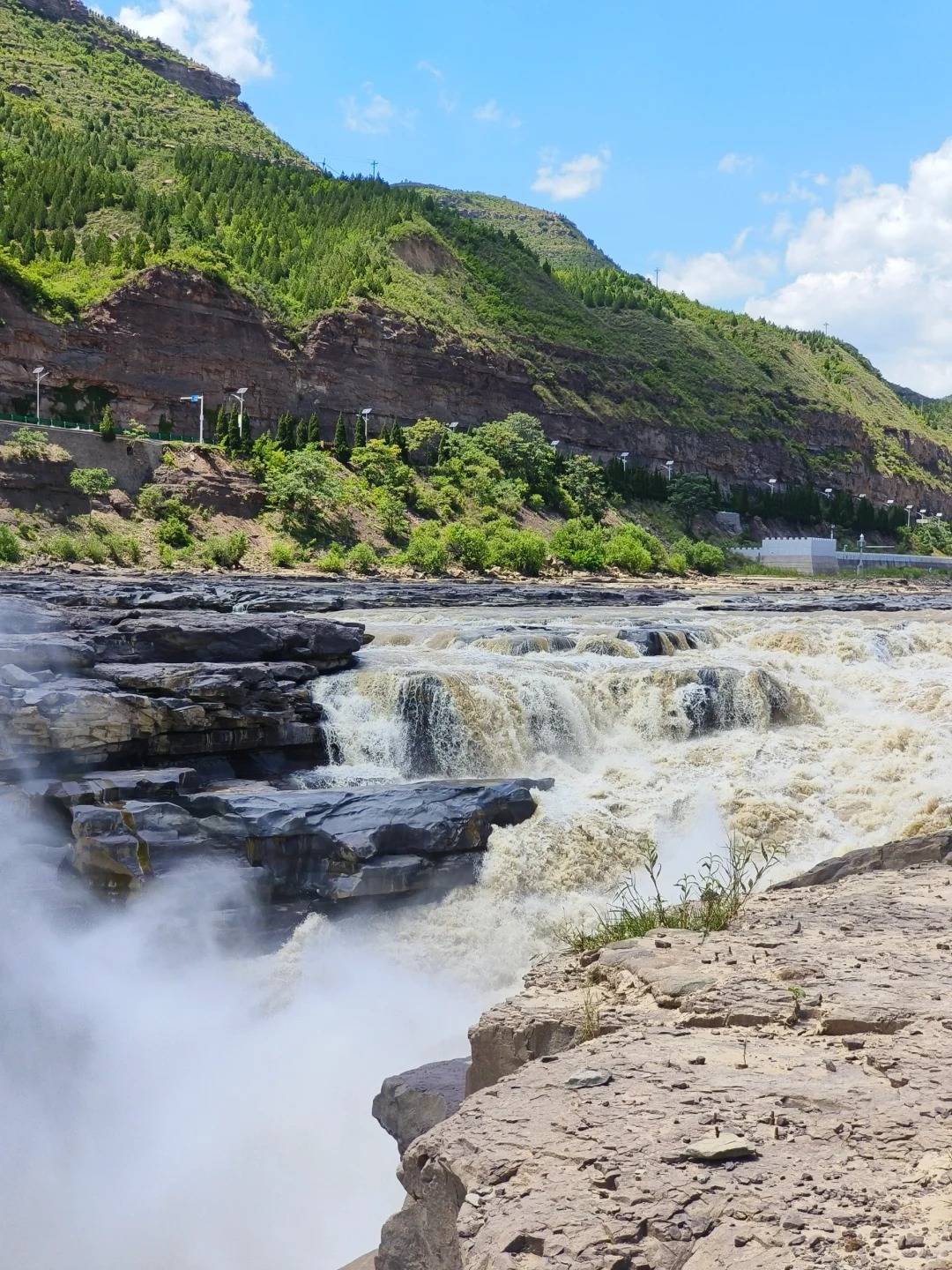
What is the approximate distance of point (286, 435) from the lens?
5759 cm

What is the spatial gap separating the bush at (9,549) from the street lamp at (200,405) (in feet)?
47.7

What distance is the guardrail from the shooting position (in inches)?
1813

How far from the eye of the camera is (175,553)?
144 feet

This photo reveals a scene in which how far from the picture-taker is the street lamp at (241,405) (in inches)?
2154

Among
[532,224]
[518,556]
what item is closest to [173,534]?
[518,556]

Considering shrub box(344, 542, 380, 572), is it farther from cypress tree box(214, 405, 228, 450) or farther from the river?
the river

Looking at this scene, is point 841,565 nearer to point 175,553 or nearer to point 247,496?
point 247,496

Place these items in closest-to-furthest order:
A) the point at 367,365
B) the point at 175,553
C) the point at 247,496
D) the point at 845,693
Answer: the point at 845,693 < the point at 175,553 < the point at 247,496 < the point at 367,365

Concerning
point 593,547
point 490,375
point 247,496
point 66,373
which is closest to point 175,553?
point 247,496

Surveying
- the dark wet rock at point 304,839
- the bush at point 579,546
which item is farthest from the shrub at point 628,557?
the dark wet rock at point 304,839

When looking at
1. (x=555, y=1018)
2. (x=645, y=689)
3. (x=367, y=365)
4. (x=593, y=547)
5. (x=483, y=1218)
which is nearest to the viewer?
(x=483, y=1218)

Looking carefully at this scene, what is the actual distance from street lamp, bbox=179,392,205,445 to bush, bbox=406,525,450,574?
10948 millimetres

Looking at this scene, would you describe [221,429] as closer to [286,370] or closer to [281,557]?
[286,370]

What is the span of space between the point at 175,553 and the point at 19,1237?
37774mm
